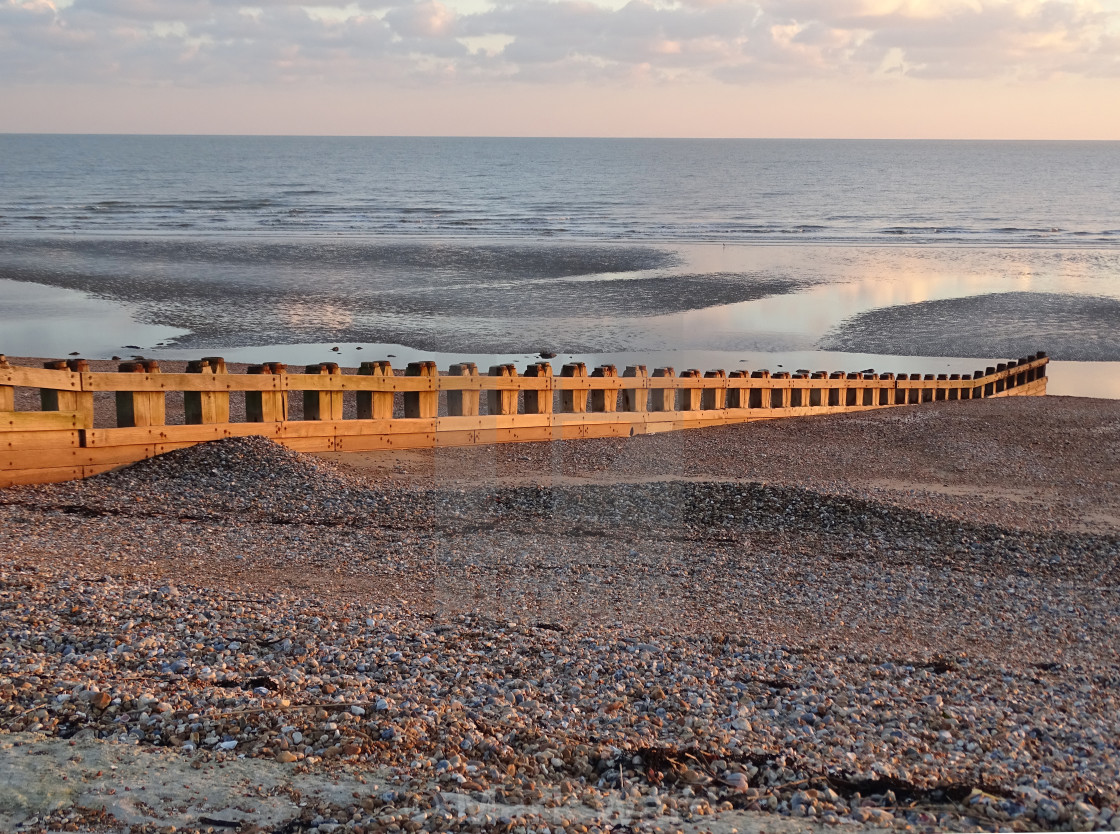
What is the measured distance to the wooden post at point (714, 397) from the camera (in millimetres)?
11500

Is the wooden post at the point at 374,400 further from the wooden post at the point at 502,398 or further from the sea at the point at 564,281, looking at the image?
the sea at the point at 564,281

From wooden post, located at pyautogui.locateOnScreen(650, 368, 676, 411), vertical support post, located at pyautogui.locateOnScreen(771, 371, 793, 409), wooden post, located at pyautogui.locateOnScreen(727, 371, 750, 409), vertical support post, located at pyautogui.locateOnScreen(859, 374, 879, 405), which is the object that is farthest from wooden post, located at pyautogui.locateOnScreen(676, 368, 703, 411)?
vertical support post, located at pyautogui.locateOnScreen(859, 374, 879, 405)

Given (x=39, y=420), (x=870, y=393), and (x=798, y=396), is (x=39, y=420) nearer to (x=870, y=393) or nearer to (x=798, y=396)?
(x=798, y=396)

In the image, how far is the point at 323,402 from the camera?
28.5 ft

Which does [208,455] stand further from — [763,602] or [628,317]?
[628,317]

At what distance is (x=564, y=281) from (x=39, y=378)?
839 inches

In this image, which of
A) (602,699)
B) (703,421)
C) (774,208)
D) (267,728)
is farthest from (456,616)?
(774,208)

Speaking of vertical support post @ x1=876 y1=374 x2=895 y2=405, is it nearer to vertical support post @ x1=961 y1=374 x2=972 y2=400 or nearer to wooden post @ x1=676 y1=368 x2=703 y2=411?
vertical support post @ x1=961 y1=374 x2=972 y2=400

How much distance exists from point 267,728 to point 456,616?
1647 mm

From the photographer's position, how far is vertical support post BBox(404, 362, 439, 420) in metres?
9.14

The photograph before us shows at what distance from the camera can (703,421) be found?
447 inches

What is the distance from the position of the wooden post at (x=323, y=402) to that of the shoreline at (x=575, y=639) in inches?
18.6

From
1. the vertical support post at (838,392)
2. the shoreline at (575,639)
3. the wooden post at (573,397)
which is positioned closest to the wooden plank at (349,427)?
the shoreline at (575,639)

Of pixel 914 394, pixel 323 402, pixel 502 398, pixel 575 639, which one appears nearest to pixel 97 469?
pixel 323 402
